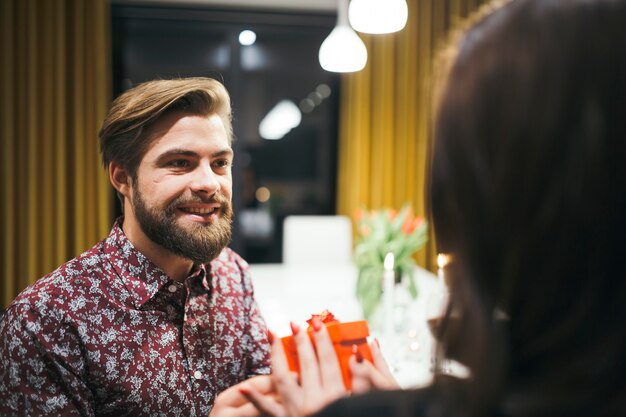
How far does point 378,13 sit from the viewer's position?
5.96 ft

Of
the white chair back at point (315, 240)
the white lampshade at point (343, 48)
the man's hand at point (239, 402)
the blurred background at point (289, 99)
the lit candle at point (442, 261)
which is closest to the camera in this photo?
the lit candle at point (442, 261)

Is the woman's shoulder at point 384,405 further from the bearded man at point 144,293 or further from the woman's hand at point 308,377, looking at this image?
the bearded man at point 144,293

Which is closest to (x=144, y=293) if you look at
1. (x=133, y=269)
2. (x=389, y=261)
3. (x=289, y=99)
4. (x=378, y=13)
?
(x=133, y=269)

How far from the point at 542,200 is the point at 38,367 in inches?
29.9

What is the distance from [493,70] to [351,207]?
3.29 metres

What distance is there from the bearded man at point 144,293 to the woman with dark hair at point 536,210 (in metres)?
0.56

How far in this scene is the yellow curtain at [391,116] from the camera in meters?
3.65

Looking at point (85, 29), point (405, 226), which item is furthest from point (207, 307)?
point (85, 29)

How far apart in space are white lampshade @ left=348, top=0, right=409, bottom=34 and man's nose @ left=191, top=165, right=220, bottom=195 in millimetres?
1061

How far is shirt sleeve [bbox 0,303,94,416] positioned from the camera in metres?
0.85

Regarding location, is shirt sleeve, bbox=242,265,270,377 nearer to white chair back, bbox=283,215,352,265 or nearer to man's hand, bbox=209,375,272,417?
man's hand, bbox=209,375,272,417

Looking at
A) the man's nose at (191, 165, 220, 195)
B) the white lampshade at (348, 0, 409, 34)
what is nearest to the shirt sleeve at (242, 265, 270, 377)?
the man's nose at (191, 165, 220, 195)

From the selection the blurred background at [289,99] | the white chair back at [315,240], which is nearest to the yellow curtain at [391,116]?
the blurred background at [289,99]

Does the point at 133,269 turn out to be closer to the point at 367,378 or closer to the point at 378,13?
the point at 367,378
